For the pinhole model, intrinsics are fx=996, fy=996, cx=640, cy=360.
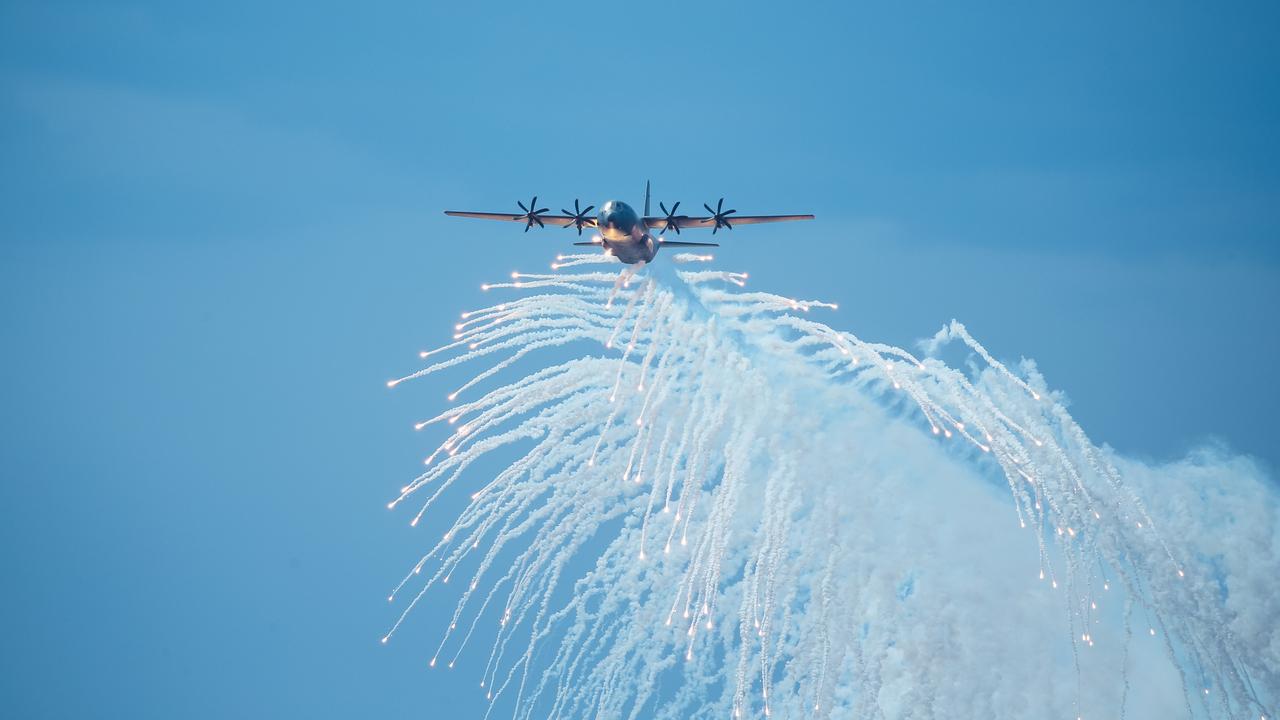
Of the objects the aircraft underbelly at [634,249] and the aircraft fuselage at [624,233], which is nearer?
the aircraft fuselage at [624,233]

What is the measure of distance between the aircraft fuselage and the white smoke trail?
190 cm

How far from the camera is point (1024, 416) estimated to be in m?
46.2

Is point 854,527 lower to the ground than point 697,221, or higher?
lower

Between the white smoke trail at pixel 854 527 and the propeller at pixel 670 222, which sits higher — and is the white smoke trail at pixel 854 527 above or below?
below

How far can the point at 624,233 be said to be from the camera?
46500 mm

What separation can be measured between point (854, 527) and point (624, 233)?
1752 cm

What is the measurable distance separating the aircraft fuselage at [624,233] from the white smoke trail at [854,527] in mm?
1904

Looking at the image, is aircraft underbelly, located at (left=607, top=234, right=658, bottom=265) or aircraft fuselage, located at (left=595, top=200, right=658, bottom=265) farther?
aircraft underbelly, located at (left=607, top=234, right=658, bottom=265)

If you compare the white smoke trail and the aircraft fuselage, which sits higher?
the aircraft fuselage

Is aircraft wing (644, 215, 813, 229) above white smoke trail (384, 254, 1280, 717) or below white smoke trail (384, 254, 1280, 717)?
above

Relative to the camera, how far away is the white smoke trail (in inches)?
1817

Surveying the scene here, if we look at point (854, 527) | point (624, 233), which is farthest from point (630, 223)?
point (854, 527)

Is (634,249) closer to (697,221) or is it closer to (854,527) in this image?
(697,221)

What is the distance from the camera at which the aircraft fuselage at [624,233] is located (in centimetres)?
4616
